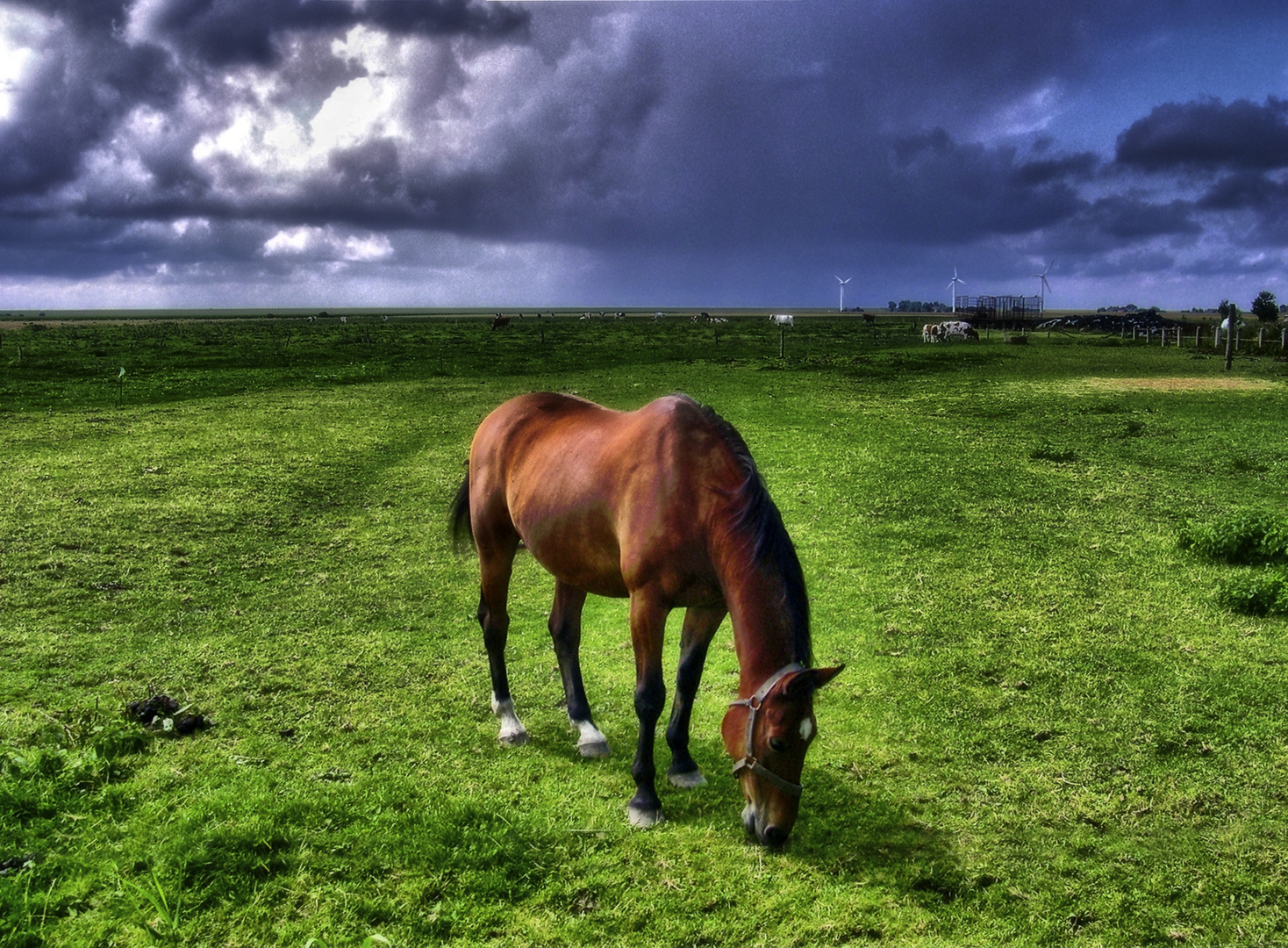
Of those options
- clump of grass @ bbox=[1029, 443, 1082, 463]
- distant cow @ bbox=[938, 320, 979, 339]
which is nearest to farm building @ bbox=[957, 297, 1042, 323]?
distant cow @ bbox=[938, 320, 979, 339]

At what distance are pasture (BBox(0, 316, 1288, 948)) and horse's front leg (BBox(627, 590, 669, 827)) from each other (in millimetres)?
202

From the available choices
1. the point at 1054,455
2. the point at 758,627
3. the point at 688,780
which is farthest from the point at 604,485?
the point at 1054,455

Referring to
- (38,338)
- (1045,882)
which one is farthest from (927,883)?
(38,338)

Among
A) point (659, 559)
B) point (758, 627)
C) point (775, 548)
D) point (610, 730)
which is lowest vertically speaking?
point (610, 730)

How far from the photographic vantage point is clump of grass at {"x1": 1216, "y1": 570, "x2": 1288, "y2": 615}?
7574 millimetres

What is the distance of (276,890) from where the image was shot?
409 centimetres

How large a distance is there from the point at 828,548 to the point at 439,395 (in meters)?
18.0

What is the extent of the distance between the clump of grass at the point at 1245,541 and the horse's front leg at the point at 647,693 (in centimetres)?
753

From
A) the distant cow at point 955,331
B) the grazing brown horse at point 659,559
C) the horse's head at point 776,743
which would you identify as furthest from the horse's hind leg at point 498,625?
the distant cow at point 955,331

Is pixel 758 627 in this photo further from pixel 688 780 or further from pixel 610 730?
pixel 610 730

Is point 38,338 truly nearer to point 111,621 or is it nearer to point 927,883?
point 111,621

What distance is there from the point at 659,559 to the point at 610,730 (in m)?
1.96

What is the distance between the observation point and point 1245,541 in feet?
29.5

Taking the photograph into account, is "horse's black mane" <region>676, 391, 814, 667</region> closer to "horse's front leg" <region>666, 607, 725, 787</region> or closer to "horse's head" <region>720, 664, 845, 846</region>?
"horse's head" <region>720, 664, 845, 846</region>
